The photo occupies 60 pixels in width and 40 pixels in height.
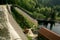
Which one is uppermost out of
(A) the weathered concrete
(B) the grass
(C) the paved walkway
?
(B) the grass

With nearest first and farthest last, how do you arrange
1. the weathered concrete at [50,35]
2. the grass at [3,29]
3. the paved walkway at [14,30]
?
the grass at [3,29] → the paved walkway at [14,30] → the weathered concrete at [50,35]

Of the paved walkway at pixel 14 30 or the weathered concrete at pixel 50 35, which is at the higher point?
the paved walkway at pixel 14 30

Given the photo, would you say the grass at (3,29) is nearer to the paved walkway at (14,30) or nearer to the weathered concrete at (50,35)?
the paved walkway at (14,30)

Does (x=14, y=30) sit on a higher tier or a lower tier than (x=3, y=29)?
lower

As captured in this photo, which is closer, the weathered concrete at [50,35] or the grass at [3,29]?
the grass at [3,29]

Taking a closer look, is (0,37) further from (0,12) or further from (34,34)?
(34,34)

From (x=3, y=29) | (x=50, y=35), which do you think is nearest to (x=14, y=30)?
(x=3, y=29)

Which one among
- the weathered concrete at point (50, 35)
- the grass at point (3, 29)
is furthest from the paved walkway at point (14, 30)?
the weathered concrete at point (50, 35)

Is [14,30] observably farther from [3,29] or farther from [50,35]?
[50,35]

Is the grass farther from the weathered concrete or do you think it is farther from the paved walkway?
the weathered concrete

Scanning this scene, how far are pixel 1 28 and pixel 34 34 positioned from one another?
18249mm

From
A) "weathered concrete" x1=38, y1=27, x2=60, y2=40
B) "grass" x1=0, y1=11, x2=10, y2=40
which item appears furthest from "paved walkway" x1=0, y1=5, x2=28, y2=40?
"weathered concrete" x1=38, y1=27, x2=60, y2=40

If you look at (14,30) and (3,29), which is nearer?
(3,29)

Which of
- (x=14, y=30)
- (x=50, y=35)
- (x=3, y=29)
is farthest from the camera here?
(x=50, y=35)
